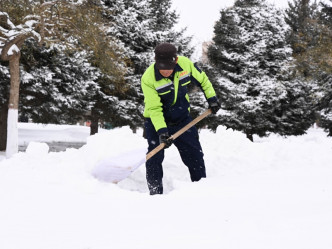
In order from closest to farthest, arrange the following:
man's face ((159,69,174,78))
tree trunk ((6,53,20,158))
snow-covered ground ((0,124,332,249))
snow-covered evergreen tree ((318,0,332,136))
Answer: snow-covered ground ((0,124,332,249)), man's face ((159,69,174,78)), tree trunk ((6,53,20,158)), snow-covered evergreen tree ((318,0,332,136))

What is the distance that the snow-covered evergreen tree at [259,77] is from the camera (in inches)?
624

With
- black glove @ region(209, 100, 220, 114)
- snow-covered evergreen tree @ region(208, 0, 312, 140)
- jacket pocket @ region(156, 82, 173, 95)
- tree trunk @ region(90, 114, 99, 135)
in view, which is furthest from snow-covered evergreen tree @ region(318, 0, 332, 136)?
jacket pocket @ region(156, 82, 173, 95)

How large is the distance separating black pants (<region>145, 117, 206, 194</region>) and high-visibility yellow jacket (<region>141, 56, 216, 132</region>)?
0.62 feet

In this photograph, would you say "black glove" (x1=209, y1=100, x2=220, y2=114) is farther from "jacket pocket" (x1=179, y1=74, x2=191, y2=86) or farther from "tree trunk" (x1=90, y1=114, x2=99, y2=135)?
"tree trunk" (x1=90, y1=114, x2=99, y2=135)

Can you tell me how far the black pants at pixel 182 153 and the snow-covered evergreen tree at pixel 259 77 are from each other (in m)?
11.8

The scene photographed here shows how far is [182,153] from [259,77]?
13.0 meters

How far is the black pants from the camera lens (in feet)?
Result: 13.4

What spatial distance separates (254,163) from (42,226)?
13.6 ft

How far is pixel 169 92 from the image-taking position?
3859 millimetres

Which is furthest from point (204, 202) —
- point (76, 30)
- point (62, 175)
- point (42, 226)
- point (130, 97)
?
point (130, 97)

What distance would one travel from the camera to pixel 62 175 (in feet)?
12.9

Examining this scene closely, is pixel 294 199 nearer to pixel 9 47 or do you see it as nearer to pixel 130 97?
pixel 9 47

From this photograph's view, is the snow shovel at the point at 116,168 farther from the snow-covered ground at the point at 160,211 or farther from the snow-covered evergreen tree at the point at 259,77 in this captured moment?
the snow-covered evergreen tree at the point at 259,77

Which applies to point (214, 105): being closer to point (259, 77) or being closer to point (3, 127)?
point (3, 127)
